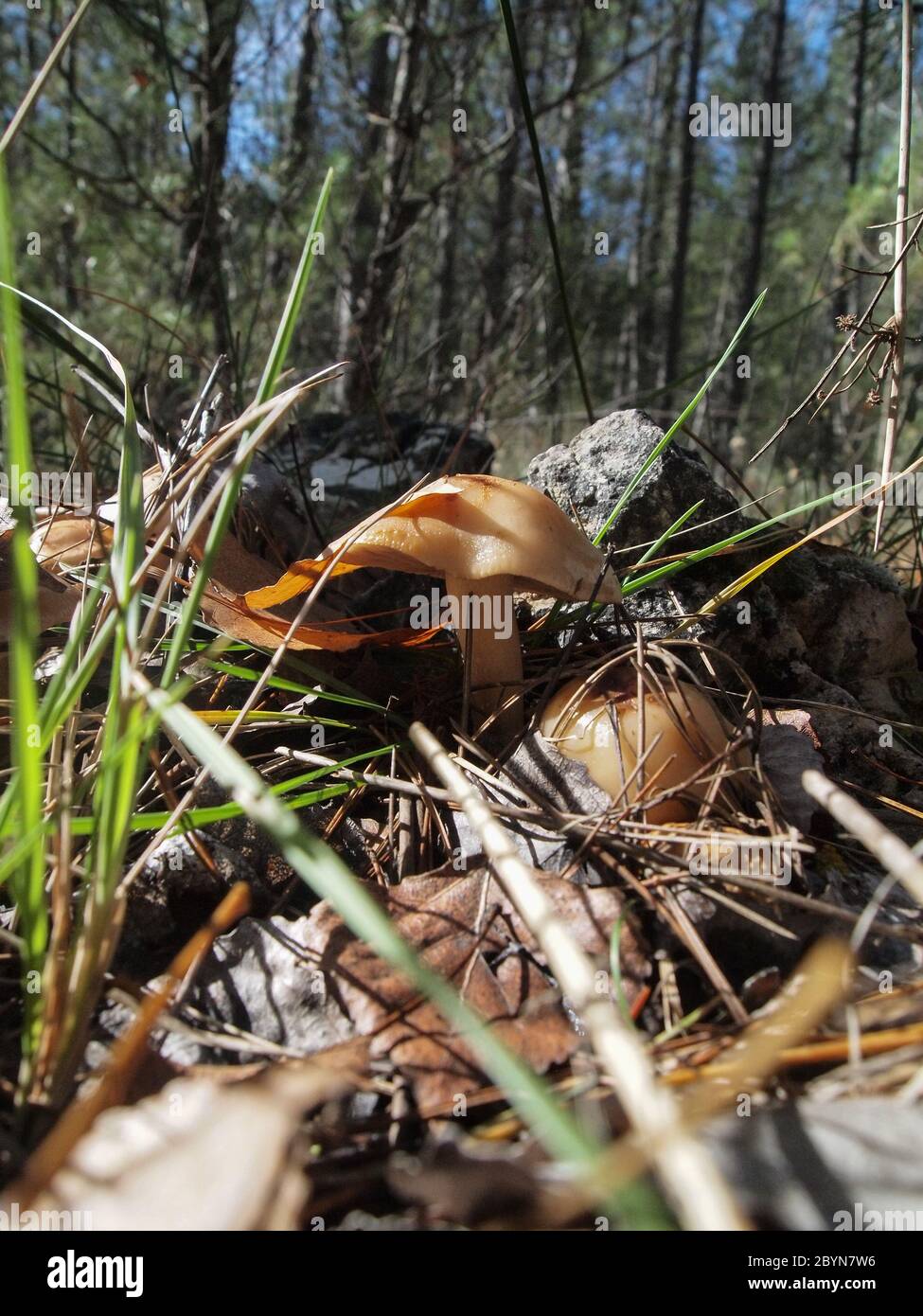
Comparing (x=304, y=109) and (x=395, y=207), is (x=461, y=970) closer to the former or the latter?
(x=395, y=207)

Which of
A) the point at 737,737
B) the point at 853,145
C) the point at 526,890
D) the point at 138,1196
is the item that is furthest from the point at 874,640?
the point at 853,145

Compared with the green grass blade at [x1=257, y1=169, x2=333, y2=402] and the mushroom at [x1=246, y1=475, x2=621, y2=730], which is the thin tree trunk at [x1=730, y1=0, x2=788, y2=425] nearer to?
the mushroom at [x1=246, y1=475, x2=621, y2=730]

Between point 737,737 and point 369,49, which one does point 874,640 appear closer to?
point 737,737

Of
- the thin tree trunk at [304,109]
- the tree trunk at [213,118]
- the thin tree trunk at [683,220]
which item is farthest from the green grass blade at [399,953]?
the thin tree trunk at [683,220]

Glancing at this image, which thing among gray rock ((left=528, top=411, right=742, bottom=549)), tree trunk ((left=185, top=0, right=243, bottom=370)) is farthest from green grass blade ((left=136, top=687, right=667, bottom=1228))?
tree trunk ((left=185, top=0, right=243, bottom=370))

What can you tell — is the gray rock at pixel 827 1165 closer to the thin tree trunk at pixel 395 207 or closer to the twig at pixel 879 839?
the twig at pixel 879 839

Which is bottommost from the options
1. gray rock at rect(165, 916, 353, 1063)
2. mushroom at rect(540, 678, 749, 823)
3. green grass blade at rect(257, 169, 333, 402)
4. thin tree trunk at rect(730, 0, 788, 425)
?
gray rock at rect(165, 916, 353, 1063)

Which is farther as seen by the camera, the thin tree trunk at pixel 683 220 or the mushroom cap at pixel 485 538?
the thin tree trunk at pixel 683 220
